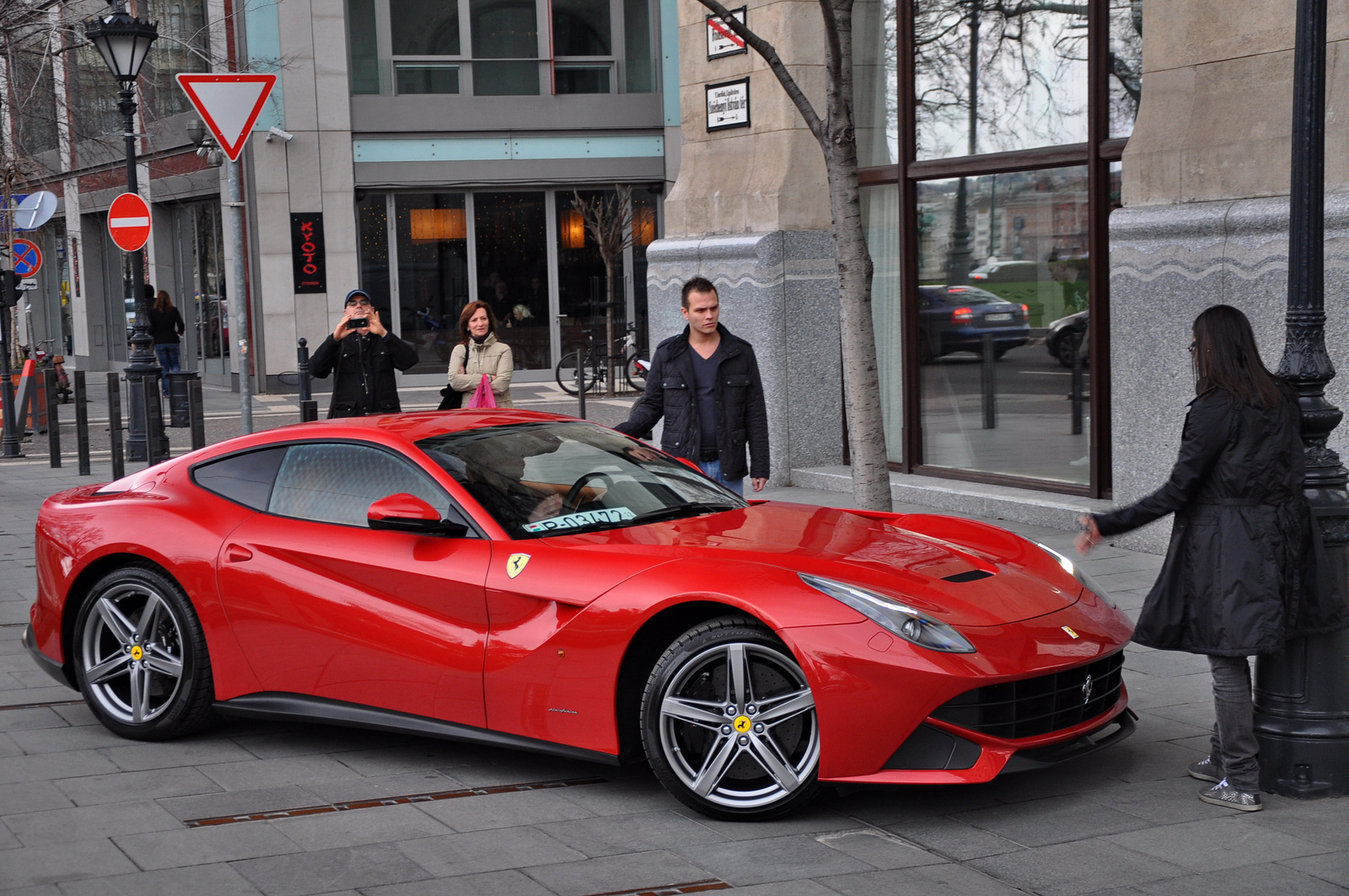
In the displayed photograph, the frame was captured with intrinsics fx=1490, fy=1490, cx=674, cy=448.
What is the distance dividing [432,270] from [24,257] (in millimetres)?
7291

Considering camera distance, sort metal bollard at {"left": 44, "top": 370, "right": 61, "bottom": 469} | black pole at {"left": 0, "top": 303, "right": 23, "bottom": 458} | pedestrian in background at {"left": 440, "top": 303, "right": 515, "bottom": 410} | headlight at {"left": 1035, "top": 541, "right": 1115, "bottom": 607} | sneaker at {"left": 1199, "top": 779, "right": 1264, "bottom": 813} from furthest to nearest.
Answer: black pole at {"left": 0, "top": 303, "right": 23, "bottom": 458} → metal bollard at {"left": 44, "top": 370, "right": 61, "bottom": 469} → pedestrian in background at {"left": 440, "top": 303, "right": 515, "bottom": 410} → headlight at {"left": 1035, "top": 541, "right": 1115, "bottom": 607} → sneaker at {"left": 1199, "top": 779, "right": 1264, "bottom": 813}

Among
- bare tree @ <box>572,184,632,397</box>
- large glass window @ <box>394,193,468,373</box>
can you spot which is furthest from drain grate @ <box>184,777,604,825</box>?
large glass window @ <box>394,193,468,373</box>

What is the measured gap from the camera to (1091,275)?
1013 centimetres

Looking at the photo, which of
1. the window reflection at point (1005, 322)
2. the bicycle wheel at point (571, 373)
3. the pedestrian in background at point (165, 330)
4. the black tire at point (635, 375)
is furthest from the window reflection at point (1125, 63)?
the pedestrian in background at point (165, 330)

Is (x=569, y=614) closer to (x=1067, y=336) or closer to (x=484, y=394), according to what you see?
(x=484, y=394)

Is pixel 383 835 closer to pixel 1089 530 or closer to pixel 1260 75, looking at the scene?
pixel 1089 530

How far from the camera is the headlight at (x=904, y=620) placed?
15.0 ft

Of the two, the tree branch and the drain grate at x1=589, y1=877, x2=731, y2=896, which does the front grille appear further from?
the tree branch

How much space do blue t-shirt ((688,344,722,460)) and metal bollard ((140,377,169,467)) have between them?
29.4 ft

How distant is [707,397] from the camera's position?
25.9 feet

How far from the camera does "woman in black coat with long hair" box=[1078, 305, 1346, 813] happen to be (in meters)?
4.74

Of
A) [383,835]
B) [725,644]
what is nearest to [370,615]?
[383,835]

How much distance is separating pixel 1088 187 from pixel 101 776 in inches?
292

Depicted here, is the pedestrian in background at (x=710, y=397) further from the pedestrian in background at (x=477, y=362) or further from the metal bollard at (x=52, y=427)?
the metal bollard at (x=52, y=427)
